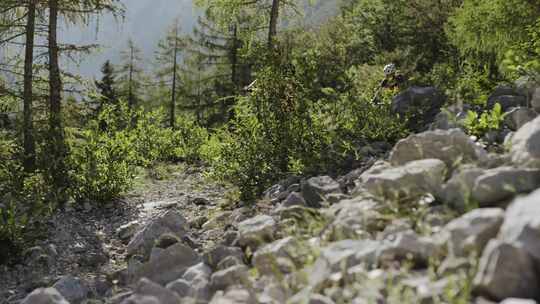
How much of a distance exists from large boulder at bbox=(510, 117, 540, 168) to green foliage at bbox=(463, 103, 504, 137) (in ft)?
5.02

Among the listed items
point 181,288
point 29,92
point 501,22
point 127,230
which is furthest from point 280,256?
point 29,92

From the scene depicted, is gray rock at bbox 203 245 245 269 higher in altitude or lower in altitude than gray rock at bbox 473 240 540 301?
lower

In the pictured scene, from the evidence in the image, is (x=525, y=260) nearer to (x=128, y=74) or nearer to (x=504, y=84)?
(x=504, y=84)

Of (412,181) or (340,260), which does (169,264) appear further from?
(412,181)

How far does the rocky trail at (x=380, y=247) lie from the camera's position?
8.36ft

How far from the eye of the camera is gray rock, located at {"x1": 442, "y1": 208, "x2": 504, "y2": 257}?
2762 mm

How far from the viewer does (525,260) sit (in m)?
2.42

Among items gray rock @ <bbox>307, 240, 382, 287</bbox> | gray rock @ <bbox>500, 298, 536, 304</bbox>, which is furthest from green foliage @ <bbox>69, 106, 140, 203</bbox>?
gray rock @ <bbox>500, 298, 536, 304</bbox>

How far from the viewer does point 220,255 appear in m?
4.20

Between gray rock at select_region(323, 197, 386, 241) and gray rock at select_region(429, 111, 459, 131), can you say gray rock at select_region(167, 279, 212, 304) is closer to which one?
gray rock at select_region(323, 197, 386, 241)

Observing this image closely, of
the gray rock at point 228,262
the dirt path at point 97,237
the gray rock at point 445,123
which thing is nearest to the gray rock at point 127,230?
the dirt path at point 97,237

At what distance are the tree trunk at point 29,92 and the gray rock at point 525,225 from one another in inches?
365

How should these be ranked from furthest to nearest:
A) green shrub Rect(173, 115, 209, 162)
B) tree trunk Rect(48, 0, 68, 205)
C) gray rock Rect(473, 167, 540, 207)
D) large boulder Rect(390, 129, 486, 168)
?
green shrub Rect(173, 115, 209, 162), tree trunk Rect(48, 0, 68, 205), large boulder Rect(390, 129, 486, 168), gray rock Rect(473, 167, 540, 207)

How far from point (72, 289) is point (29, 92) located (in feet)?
25.8
